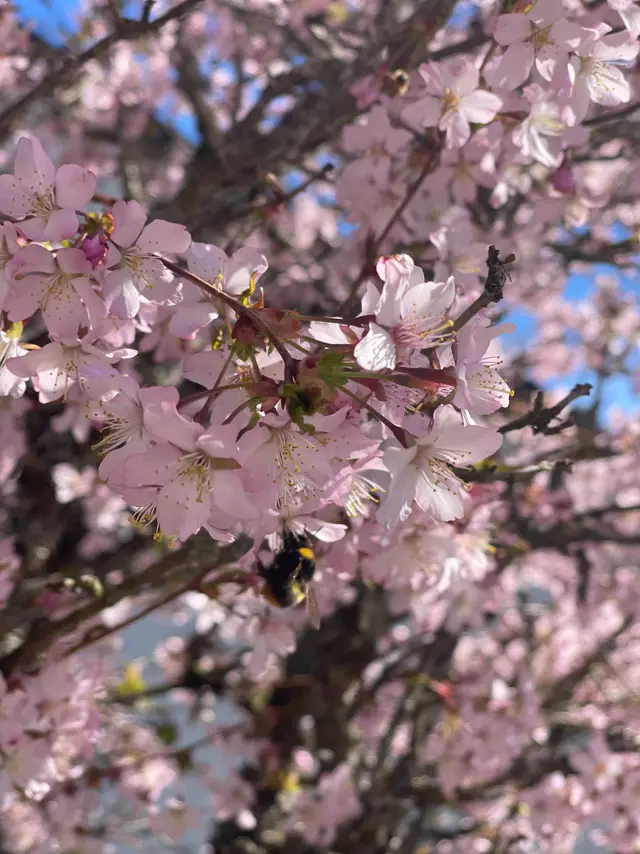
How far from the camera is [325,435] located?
2.18 feet

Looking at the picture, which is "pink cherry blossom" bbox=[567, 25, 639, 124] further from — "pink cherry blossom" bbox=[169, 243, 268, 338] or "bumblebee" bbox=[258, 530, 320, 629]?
"bumblebee" bbox=[258, 530, 320, 629]

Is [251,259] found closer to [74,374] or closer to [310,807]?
[74,374]

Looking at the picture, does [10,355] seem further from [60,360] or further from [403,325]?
[403,325]

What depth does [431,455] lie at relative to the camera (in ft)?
2.36

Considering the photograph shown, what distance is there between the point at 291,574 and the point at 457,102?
74cm

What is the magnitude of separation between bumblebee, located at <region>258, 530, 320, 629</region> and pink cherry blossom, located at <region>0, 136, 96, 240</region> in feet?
1.30

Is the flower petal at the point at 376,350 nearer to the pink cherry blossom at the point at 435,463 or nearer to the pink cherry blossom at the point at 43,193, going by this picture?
the pink cherry blossom at the point at 435,463

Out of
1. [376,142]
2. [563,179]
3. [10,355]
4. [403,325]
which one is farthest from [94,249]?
[563,179]

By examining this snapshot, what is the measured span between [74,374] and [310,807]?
5.97ft

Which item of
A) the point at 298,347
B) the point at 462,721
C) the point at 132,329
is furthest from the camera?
the point at 462,721

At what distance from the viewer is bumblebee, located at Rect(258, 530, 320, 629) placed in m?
0.82

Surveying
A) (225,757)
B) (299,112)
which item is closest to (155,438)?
(299,112)

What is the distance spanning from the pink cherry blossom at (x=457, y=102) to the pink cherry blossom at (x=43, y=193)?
0.59 m

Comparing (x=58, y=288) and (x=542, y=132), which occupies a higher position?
(x=58, y=288)
